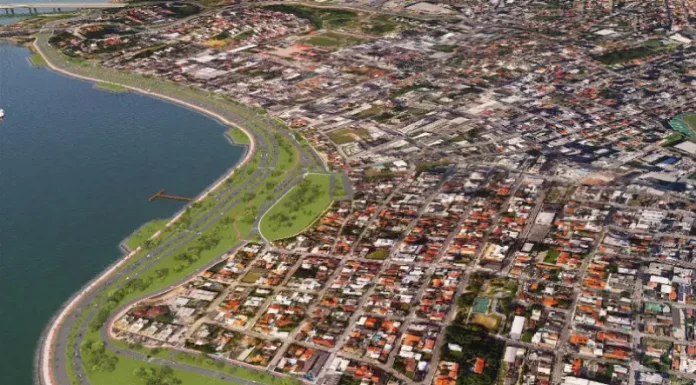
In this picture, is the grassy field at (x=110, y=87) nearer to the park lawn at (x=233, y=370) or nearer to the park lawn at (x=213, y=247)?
the park lawn at (x=213, y=247)

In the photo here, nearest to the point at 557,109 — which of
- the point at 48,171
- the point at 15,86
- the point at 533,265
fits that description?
the point at 533,265

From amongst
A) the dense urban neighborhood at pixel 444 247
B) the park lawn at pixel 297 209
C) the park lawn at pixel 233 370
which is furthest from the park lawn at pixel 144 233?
the park lawn at pixel 233 370

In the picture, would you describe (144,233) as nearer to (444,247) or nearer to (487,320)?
(444,247)

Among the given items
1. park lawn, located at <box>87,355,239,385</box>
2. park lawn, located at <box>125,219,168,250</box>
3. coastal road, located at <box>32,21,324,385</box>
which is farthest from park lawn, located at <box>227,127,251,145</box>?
park lawn, located at <box>87,355,239,385</box>

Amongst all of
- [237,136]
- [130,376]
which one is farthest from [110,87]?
[130,376]

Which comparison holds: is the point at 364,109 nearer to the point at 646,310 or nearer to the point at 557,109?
the point at 557,109
